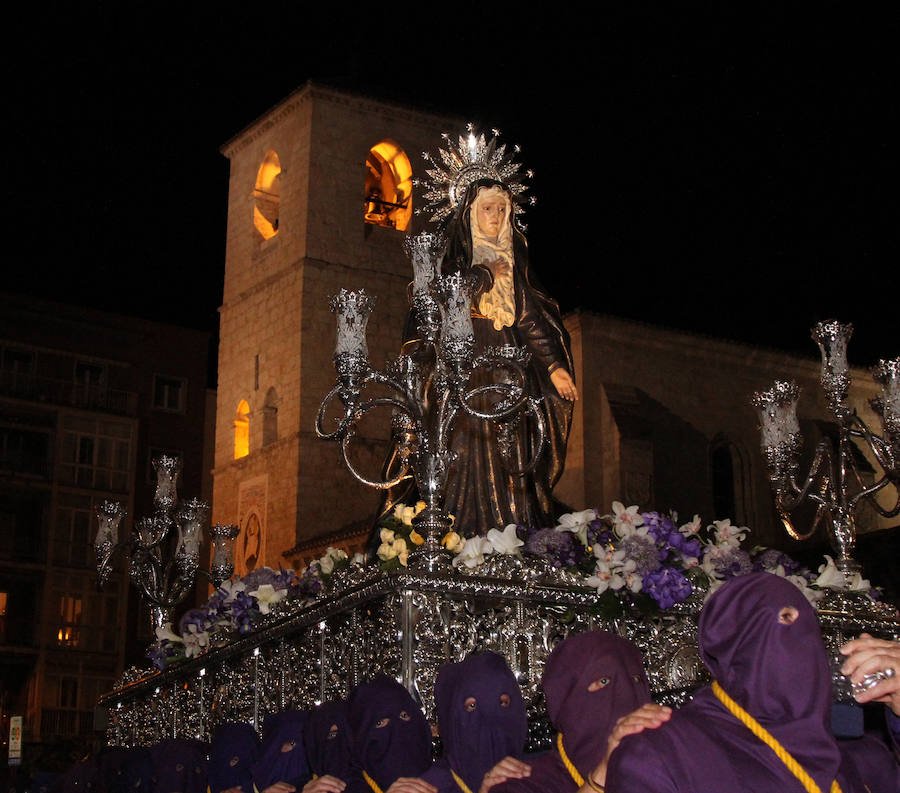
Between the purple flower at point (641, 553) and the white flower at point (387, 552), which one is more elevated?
the white flower at point (387, 552)

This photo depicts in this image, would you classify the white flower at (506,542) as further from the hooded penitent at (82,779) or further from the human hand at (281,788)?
the hooded penitent at (82,779)

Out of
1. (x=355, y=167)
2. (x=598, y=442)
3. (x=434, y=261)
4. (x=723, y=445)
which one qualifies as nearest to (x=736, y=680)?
(x=434, y=261)

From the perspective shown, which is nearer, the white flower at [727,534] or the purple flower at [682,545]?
the purple flower at [682,545]

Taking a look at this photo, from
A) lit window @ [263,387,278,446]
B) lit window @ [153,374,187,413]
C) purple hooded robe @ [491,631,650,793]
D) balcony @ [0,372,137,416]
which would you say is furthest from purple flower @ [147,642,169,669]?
lit window @ [153,374,187,413]

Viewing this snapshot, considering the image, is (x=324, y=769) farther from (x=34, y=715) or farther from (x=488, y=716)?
(x=34, y=715)

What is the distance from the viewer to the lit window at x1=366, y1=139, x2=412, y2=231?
36344 mm

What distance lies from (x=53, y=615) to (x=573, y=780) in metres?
34.7

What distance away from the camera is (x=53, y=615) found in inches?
1459

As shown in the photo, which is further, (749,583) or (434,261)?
(434,261)

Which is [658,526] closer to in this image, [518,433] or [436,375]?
[436,375]

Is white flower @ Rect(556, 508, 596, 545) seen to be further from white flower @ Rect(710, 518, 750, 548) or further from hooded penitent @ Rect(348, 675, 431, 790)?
hooded penitent @ Rect(348, 675, 431, 790)

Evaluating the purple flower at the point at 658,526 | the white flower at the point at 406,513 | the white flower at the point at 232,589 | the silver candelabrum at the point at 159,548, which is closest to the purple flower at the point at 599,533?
the purple flower at the point at 658,526

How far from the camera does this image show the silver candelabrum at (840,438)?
9.66 meters

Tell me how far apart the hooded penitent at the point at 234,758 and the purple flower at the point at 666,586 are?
2.42m
